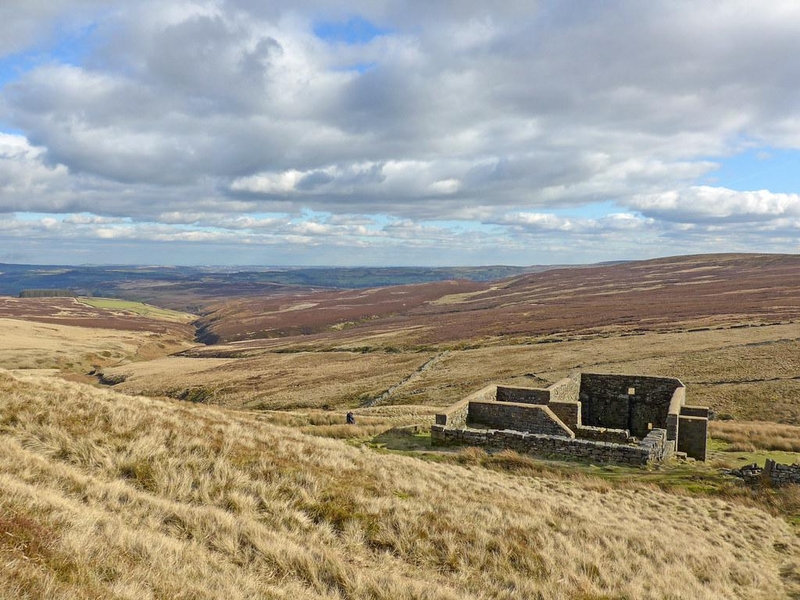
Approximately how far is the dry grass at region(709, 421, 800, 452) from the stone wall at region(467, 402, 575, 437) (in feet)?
21.9

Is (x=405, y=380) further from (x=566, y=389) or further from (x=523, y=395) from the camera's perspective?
(x=523, y=395)

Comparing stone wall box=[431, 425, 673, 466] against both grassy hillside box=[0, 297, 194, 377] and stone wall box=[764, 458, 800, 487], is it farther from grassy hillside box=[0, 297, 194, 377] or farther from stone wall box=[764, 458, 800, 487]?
grassy hillside box=[0, 297, 194, 377]

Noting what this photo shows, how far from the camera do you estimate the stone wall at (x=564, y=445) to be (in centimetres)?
1576

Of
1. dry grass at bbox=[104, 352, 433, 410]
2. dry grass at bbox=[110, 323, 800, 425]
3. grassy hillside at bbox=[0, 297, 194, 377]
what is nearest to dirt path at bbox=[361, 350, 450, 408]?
dry grass at bbox=[110, 323, 800, 425]

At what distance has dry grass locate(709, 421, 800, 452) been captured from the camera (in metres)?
18.5

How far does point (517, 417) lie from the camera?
1909 cm


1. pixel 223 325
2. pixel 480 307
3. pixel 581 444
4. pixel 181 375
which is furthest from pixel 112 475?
pixel 223 325

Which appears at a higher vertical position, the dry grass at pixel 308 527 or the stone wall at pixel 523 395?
the dry grass at pixel 308 527

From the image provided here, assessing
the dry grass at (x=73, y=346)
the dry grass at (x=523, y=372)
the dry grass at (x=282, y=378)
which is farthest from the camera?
the dry grass at (x=73, y=346)

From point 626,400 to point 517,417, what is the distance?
26.9 ft

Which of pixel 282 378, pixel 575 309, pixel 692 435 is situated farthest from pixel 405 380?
pixel 575 309

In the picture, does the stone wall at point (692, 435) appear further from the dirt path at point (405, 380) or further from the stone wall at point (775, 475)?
the dirt path at point (405, 380)

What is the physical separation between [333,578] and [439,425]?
36.3ft

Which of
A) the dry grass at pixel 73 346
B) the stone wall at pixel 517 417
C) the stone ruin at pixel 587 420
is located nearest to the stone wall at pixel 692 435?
the stone ruin at pixel 587 420
